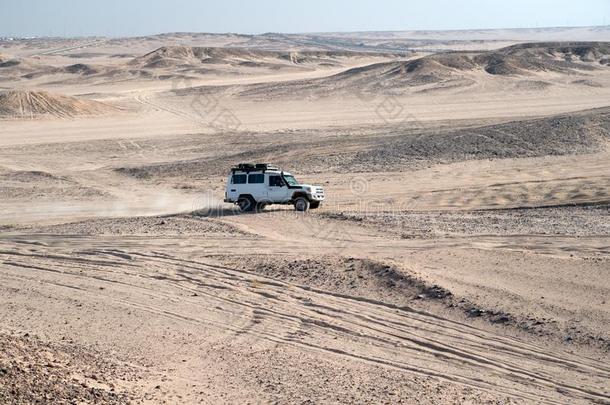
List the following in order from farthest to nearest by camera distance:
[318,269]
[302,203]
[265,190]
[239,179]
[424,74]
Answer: [424,74], [239,179], [265,190], [302,203], [318,269]

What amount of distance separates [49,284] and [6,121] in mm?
44347

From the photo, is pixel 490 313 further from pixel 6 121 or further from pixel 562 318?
pixel 6 121

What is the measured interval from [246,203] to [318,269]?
9097 mm

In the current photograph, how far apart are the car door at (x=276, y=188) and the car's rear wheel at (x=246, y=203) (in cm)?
64

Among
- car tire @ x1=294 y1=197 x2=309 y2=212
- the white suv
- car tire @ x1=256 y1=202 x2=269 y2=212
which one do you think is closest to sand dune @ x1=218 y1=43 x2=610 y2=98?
car tire @ x1=256 y1=202 x2=269 y2=212

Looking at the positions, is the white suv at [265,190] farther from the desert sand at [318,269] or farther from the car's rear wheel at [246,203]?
the desert sand at [318,269]

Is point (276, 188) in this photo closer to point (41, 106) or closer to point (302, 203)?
point (302, 203)

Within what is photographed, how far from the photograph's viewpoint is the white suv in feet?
94.1

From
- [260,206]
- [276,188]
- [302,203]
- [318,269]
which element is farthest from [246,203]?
[318,269]

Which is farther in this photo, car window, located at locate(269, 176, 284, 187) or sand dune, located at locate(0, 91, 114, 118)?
sand dune, located at locate(0, 91, 114, 118)

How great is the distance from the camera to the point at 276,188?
28.8m

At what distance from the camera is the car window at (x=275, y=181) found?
94.3 ft

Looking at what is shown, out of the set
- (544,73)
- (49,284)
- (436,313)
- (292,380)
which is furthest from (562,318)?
(544,73)

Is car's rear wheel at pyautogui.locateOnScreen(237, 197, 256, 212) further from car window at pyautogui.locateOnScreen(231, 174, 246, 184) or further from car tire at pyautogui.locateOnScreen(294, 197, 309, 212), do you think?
car tire at pyautogui.locateOnScreen(294, 197, 309, 212)
